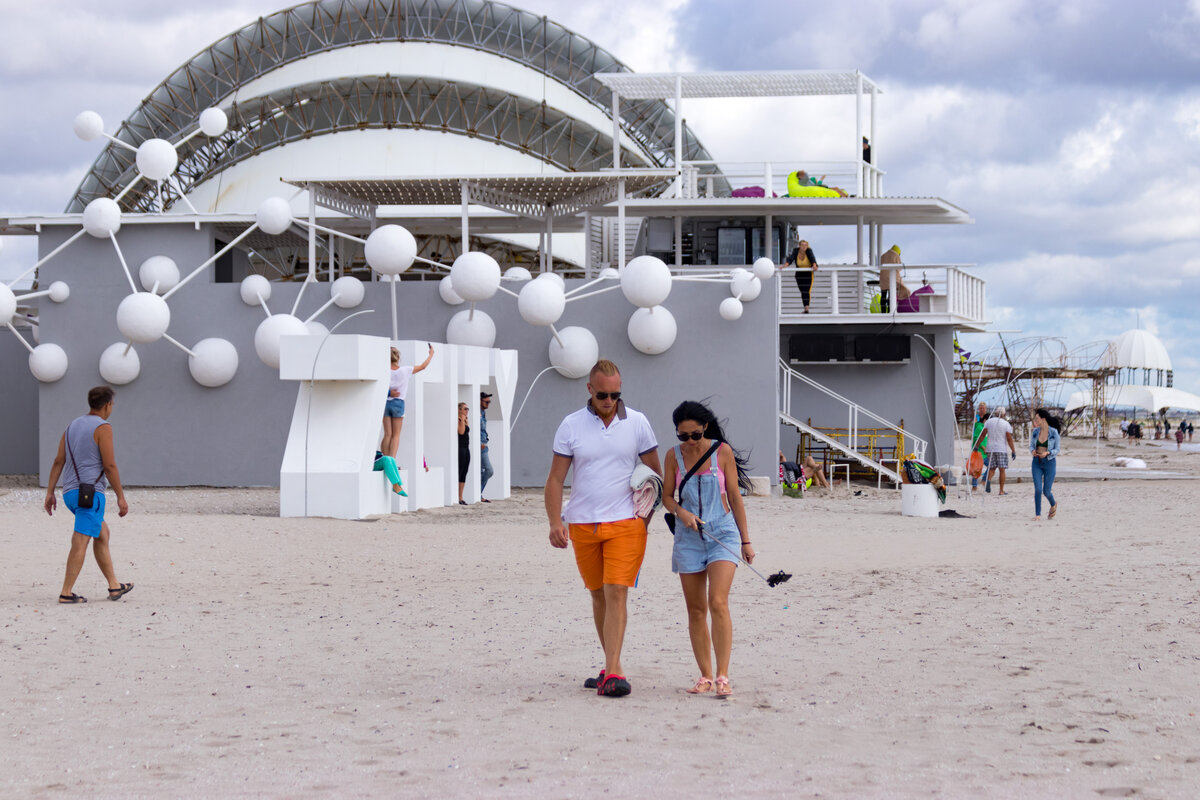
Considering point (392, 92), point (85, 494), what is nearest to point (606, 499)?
point (85, 494)

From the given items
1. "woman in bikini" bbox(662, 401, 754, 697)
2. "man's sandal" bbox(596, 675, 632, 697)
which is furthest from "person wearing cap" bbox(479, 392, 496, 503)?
"man's sandal" bbox(596, 675, 632, 697)

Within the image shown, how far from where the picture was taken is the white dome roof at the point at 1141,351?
7194 cm

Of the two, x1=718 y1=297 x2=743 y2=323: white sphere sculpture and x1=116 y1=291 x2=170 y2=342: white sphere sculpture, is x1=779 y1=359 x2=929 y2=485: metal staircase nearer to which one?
x1=718 y1=297 x2=743 y2=323: white sphere sculpture

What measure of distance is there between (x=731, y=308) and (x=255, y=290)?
25.8ft

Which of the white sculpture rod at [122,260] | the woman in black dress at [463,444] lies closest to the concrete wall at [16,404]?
the white sculpture rod at [122,260]

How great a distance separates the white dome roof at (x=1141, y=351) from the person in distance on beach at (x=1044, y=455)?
6042 cm

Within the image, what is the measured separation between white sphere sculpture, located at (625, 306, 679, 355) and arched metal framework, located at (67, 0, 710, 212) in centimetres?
1354

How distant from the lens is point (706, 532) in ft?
19.8

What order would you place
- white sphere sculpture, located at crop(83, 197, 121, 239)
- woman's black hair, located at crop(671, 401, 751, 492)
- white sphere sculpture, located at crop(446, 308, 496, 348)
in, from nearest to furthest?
woman's black hair, located at crop(671, 401, 751, 492)
white sphere sculpture, located at crop(446, 308, 496, 348)
white sphere sculpture, located at crop(83, 197, 121, 239)

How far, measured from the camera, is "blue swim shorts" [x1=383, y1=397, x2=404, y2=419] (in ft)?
51.3

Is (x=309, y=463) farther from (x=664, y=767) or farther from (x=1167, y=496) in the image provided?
(x=1167, y=496)

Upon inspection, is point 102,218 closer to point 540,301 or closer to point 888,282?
point 540,301

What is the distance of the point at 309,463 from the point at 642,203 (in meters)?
10.1

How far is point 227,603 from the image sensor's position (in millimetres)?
9062
